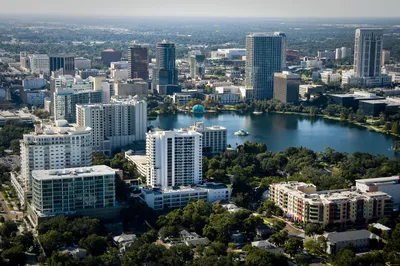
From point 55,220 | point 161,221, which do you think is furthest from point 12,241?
point 161,221

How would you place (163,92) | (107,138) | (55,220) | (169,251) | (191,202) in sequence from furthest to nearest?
(163,92) → (107,138) → (191,202) → (55,220) → (169,251)

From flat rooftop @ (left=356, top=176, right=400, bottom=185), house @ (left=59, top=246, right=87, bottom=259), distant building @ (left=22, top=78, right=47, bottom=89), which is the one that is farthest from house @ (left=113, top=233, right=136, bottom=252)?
distant building @ (left=22, top=78, right=47, bottom=89)

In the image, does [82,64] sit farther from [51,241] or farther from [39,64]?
[51,241]

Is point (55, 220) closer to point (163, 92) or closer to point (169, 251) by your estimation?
point (169, 251)

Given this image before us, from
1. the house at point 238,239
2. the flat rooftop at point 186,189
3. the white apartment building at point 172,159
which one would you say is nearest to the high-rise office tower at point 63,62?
the white apartment building at point 172,159

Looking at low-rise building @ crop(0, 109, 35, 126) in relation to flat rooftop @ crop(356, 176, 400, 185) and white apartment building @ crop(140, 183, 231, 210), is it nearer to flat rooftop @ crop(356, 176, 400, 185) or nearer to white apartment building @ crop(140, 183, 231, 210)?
white apartment building @ crop(140, 183, 231, 210)

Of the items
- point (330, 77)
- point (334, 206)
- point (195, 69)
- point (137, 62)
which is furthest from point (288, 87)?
point (334, 206)

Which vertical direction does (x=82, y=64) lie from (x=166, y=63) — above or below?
below
